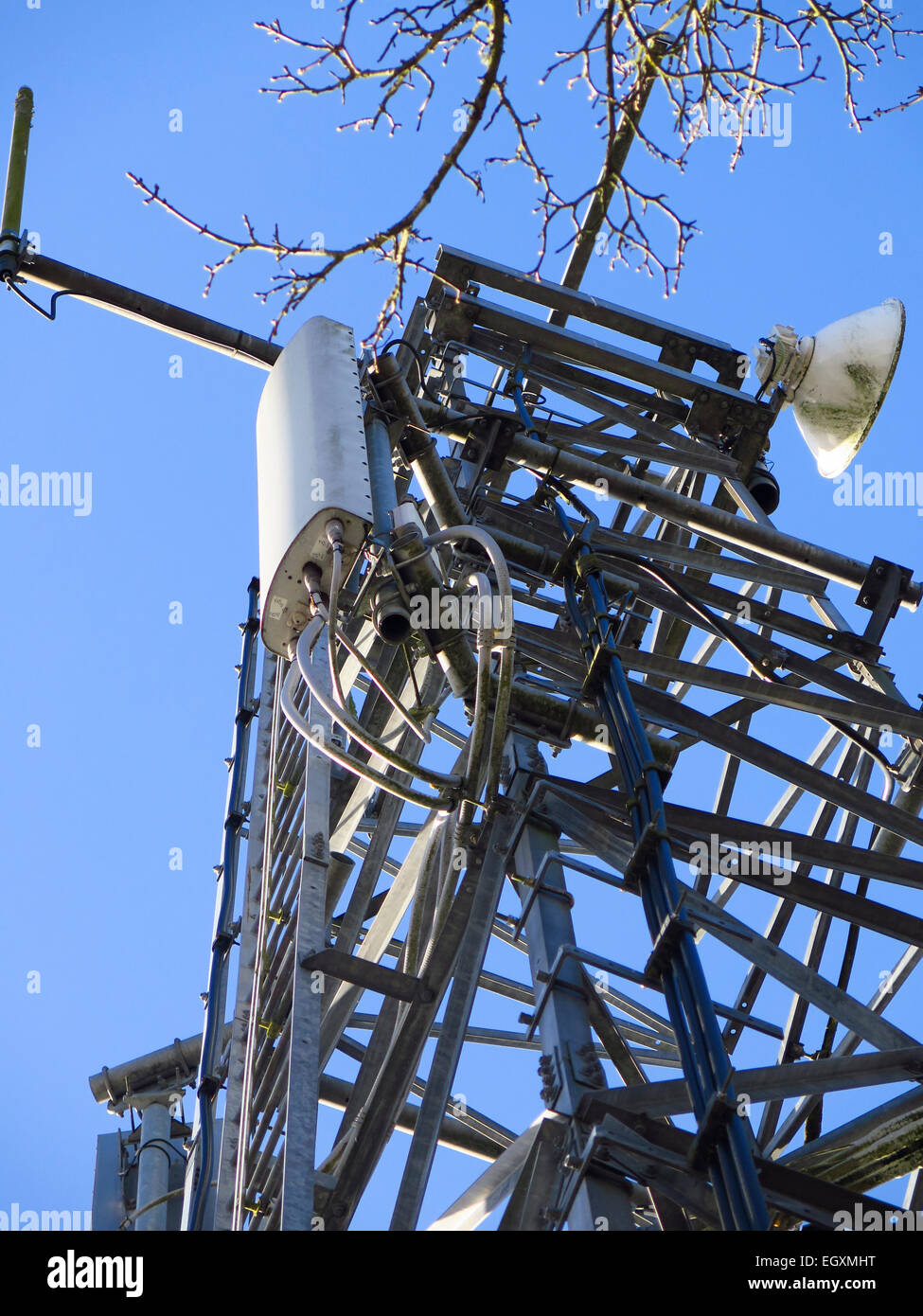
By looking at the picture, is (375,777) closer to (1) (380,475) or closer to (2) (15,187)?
(1) (380,475)

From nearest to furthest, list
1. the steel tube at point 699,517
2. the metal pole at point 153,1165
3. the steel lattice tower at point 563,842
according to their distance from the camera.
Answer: the steel lattice tower at point 563,842 → the steel tube at point 699,517 → the metal pole at point 153,1165

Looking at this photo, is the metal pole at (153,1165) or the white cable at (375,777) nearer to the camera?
the white cable at (375,777)

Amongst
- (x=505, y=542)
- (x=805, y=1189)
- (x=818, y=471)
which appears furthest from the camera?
(x=818, y=471)

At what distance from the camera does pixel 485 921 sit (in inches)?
239

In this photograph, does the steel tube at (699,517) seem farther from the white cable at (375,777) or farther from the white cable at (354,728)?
the white cable at (375,777)

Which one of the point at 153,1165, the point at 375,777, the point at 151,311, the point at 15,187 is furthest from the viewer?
the point at 153,1165

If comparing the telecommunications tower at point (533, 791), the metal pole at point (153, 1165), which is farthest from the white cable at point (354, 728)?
the metal pole at point (153, 1165)

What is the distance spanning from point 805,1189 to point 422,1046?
1.96 metres

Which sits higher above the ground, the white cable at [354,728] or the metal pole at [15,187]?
the metal pole at [15,187]

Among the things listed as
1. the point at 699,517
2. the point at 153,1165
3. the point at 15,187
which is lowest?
the point at 153,1165

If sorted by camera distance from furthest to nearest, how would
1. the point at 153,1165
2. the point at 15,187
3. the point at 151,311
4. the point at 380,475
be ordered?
1. the point at 153,1165
2. the point at 151,311
3. the point at 15,187
4. the point at 380,475

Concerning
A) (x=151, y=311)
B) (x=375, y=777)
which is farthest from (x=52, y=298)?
(x=375, y=777)

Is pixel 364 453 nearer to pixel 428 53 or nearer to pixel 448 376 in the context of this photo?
pixel 428 53
